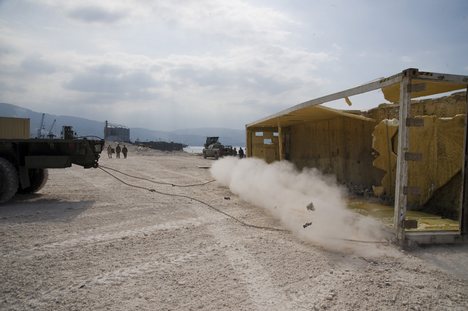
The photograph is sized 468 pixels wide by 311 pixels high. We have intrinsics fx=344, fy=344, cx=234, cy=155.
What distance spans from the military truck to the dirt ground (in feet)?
Result: 7.75

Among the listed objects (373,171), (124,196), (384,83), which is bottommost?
(124,196)

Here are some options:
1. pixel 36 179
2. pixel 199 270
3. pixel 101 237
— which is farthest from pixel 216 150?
pixel 199 270

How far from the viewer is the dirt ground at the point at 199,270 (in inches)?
141

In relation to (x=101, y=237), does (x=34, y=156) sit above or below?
above

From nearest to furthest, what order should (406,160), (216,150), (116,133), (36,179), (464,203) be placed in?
1. (406,160)
2. (464,203)
3. (36,179)
4. (216,150)
5. (116,133)

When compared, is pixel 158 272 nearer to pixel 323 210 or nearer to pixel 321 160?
pixel 323 210

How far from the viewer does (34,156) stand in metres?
9.58

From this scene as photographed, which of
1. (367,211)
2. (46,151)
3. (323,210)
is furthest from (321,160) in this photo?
(46,151)

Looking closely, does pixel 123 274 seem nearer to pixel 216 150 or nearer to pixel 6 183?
pixel 6 183

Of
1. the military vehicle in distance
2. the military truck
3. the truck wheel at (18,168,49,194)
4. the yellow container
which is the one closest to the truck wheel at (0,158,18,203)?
the military truck

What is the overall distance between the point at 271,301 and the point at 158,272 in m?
1.53

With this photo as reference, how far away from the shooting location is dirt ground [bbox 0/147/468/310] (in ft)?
11.8

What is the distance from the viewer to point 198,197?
10477 millimetres

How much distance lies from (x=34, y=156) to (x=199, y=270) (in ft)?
24.3
